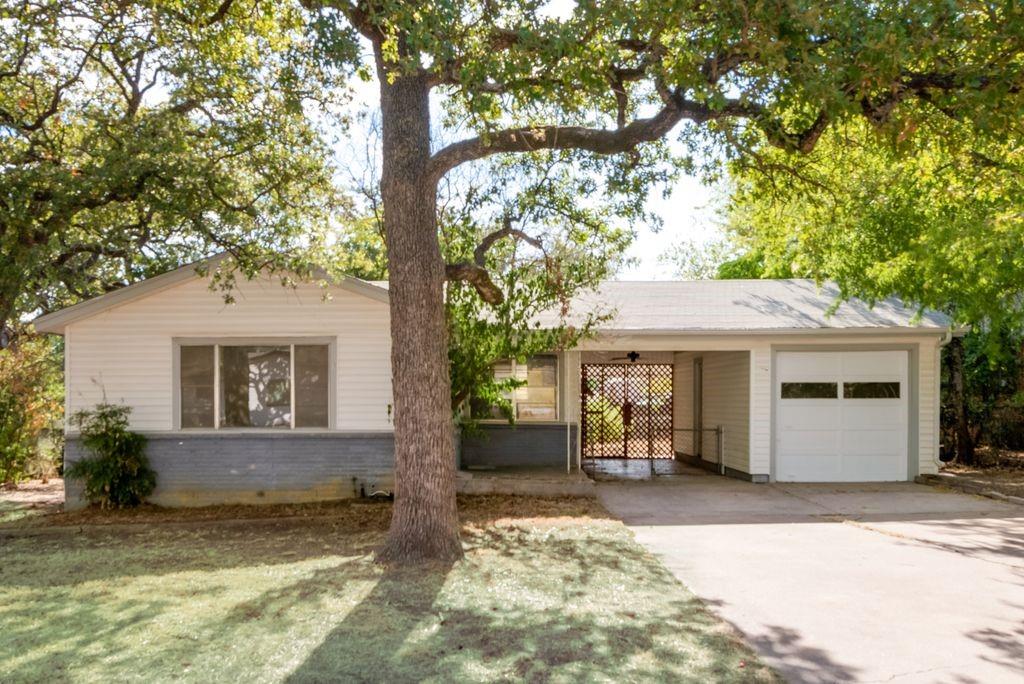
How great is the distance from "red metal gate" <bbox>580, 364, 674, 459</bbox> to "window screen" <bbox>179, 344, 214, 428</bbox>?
7.83 metres

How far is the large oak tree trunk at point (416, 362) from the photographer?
25.4 feet

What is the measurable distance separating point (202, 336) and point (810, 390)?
31.0 ft

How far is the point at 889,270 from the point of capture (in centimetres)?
1209

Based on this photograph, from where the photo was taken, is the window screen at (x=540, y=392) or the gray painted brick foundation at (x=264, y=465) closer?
the gray painted brick foundation at (x=264, y=465)

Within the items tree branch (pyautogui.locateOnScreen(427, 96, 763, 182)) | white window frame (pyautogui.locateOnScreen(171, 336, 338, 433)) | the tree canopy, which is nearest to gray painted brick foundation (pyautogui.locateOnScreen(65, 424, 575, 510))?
white window frame (pyautogui.locateOnScreen(171, 336, 338, 433))

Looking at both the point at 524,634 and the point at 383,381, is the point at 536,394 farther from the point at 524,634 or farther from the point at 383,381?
the point at 524,634

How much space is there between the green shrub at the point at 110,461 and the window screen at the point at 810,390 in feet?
32.2

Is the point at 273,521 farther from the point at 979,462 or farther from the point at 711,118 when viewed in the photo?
the point at 979,462

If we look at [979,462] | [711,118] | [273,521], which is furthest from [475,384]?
[979,462]

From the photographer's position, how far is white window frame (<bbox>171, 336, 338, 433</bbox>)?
1177 cm

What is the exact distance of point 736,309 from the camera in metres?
13.9

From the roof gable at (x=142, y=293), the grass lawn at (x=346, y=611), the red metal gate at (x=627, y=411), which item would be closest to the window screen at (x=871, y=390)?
the red metal gate at (x=627, y=411)

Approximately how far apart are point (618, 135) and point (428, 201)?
2.03 meters

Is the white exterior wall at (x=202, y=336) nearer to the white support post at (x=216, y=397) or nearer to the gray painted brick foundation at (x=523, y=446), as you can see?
the white support post at (x=216, y=397)
